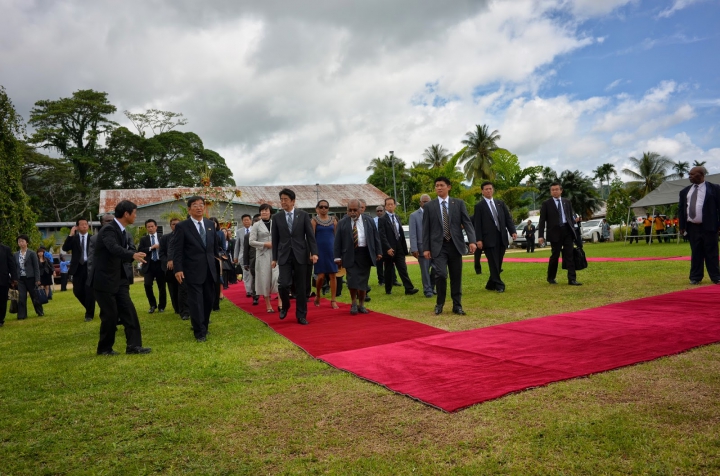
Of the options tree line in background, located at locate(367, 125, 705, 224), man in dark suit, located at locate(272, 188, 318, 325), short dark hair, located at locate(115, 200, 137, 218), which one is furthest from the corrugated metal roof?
short dark hair, located at locate(115, 200, 137, 218)

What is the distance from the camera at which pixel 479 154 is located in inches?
2092

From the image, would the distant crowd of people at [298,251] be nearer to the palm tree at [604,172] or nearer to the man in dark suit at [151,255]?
the man in dark suit at [151,255]

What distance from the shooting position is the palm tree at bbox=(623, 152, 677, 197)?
61.2 meters

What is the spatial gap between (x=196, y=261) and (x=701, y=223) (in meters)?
8.40

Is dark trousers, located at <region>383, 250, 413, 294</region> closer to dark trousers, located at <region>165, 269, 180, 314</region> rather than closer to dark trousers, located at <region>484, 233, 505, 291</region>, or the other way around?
dark trousers, located at <region>484, 233, 505, 291</region>

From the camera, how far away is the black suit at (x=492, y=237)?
392 inches

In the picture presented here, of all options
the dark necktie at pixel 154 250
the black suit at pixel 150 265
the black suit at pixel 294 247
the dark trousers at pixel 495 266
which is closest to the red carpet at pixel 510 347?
the black suit at pixel 294 247

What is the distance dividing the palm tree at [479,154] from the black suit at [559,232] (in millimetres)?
41855

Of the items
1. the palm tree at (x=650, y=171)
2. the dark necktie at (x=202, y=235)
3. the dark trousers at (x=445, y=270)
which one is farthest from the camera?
the palm tree at (x=650, y=171)

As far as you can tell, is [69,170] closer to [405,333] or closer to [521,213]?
[521,213]

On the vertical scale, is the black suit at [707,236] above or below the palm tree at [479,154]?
below

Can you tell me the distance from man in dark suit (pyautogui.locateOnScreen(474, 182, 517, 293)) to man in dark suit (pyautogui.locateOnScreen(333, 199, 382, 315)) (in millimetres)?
2365

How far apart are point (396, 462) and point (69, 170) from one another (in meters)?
→ 54.7

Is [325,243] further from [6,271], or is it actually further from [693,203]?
[6,271]
